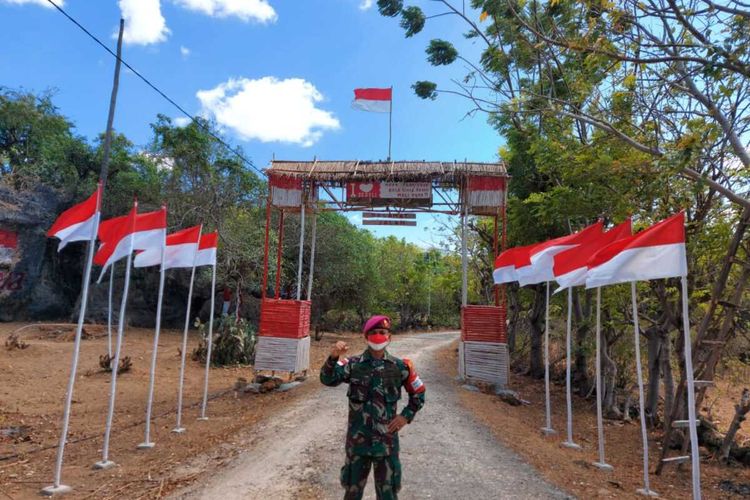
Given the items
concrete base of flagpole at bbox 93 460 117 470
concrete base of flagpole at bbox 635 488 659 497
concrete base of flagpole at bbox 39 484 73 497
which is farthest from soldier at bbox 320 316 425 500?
concrete base of flagpole at bbox 93 460 117 470

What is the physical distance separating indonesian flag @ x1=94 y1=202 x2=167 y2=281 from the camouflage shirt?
423cm

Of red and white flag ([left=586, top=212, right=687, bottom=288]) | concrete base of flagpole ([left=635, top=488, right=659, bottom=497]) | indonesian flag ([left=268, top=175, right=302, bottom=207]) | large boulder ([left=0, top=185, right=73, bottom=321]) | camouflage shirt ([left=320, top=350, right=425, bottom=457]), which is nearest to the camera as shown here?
camouflage shirt ([left=320, top=350, right=425, bottom=457])

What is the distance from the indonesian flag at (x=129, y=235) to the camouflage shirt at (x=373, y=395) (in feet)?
13.9

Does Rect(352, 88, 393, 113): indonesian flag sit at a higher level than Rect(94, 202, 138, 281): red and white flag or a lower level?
higher

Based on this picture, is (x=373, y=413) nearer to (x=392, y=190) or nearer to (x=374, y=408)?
(x=374, y=408)

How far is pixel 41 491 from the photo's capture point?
5.17 m

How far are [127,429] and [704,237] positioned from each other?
10444 millimetres

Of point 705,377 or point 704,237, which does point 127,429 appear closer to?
point 705,377

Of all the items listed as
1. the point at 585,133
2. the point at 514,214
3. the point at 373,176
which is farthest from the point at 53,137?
the point at 585,133

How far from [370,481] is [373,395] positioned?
2114 mm

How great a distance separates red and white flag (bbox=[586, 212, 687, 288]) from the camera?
4.98 m

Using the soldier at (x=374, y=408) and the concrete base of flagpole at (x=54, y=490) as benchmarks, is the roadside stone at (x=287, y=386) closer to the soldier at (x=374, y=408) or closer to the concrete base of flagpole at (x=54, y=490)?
the concrete base of flagpole at (x=54, y=490)

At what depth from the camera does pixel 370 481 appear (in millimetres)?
5176

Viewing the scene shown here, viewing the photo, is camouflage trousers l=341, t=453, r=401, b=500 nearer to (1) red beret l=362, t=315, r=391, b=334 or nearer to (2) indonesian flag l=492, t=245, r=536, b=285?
(1) red beret l=362, t=315, r=391, b=334
